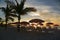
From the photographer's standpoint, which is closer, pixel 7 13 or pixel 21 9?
pixel 21 9

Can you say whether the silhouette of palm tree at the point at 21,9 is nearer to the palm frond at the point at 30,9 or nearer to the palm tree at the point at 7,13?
the palm frond at the point at 30,9

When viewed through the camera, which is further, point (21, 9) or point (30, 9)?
point (30, 9)

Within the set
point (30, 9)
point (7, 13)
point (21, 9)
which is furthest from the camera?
point (7, 13)

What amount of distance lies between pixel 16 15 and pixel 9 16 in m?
3.21

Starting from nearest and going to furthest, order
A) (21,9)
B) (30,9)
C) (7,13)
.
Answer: (21,9) → (30,9) → (7,13)

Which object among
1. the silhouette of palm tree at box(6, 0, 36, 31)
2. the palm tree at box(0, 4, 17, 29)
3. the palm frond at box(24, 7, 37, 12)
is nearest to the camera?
the silhouette of palm tree at box(6, 0, 36, 31)

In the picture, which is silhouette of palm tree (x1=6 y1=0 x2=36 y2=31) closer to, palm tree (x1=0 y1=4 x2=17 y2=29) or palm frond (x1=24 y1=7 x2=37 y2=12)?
palm frond (x1=24 y1=7 x2=37 y2=12)

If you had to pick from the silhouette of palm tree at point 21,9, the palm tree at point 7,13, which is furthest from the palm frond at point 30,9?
the palm tree at point 7,13

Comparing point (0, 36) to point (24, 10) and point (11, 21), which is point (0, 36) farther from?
point (11, 21)

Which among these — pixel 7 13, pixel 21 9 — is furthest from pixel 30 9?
pixel 7 13

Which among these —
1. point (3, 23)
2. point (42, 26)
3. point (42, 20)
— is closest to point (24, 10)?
point (42, 20)

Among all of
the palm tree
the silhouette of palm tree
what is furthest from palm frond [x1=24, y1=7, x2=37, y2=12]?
the palm tree

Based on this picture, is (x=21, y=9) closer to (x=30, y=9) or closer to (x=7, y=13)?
(x=30, y=9)

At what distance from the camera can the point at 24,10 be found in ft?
68.0
